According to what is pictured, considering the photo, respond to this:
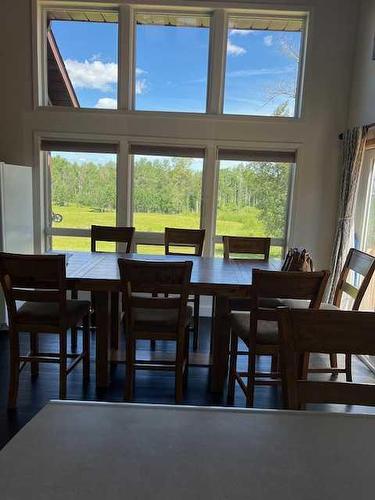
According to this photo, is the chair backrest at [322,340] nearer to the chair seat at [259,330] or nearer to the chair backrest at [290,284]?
the chair backrest at [290,284]

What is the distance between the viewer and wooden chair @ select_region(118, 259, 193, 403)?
2211mm

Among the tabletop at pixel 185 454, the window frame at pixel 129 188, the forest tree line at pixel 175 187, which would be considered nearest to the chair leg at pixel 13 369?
the tabletop at pixel 185 454

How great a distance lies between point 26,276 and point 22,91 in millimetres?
2679

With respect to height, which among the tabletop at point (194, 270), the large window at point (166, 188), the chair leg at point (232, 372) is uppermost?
the large window at point (166, 188)

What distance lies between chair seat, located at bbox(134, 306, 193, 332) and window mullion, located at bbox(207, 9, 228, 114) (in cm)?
242

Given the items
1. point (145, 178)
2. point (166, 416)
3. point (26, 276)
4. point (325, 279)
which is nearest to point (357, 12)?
point (145, 178)

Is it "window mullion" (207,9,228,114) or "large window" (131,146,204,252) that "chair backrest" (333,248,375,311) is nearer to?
"large window" (131,146,204,252)

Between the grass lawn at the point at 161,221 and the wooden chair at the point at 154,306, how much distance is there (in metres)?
1.87

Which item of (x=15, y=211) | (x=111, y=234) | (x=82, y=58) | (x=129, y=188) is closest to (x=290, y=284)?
(x=111, y=234)

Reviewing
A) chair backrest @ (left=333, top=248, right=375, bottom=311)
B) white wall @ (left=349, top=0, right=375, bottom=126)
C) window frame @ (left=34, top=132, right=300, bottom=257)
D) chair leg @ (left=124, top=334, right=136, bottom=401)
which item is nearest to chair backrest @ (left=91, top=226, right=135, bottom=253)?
window frame @ (left=34, top=132, right=300, bottom=257)

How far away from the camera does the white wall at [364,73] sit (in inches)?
137

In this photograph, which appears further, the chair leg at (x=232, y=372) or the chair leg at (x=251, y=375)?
the chair leg at (x=232, y=372)

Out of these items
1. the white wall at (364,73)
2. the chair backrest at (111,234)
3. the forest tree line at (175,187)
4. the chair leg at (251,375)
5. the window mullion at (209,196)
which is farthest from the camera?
the forest tree line at (175,187)

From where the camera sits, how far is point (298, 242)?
4.28 meters
